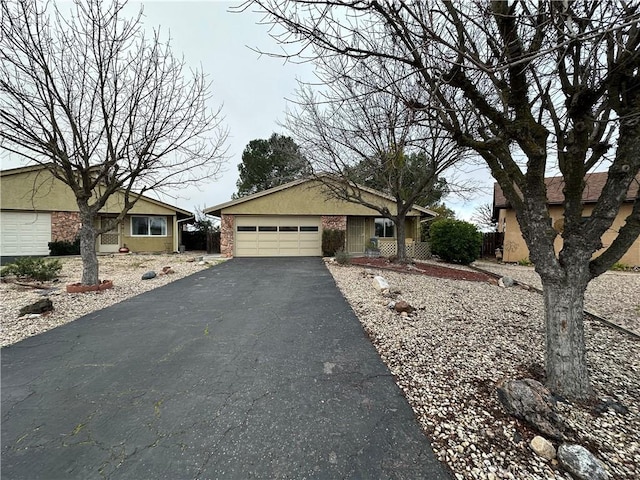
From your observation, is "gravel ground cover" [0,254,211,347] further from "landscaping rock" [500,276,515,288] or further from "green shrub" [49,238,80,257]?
"landscaping rock" [500,276,515,288]

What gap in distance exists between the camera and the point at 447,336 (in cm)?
401

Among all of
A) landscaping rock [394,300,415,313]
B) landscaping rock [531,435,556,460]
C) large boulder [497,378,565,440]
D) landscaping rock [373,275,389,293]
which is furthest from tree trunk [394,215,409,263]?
landscaping rock [531,435,556,460]

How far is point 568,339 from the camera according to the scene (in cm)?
254

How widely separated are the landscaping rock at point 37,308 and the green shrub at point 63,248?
1357 cm

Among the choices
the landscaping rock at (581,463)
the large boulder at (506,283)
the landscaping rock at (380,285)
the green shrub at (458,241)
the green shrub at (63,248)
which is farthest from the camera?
the green shrub at (63,248)

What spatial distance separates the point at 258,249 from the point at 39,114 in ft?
34.6

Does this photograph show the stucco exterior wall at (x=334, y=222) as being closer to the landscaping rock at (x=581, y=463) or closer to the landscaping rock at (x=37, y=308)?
the landscaping rock at (x=37, y=308)

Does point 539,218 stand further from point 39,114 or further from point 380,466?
point 39,114

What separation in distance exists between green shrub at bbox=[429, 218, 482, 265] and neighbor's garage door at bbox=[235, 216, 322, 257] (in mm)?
6510

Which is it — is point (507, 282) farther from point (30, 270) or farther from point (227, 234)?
point (30, 270)

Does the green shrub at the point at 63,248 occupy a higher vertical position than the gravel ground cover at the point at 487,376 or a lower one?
Answer: higher

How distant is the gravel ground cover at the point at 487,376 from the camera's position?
1865 mm

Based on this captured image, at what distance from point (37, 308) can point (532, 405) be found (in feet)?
23.7

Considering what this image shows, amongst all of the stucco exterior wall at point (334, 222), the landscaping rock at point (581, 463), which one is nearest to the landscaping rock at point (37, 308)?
the landscaping rock at point (581, 463)
